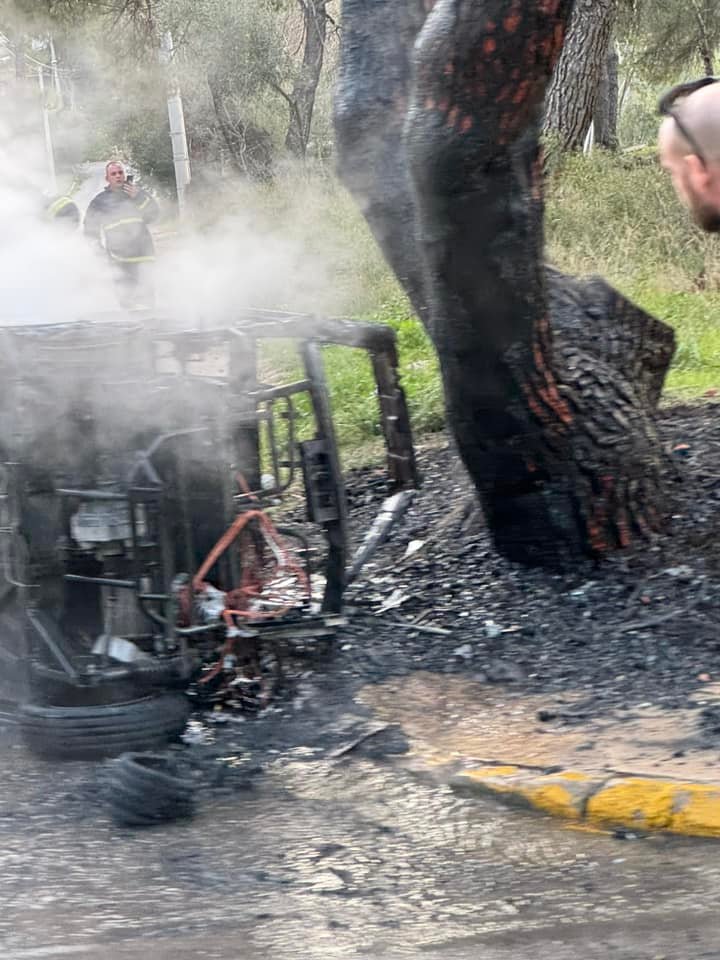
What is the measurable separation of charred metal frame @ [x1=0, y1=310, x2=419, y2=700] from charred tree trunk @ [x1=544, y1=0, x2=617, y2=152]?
35.7ft

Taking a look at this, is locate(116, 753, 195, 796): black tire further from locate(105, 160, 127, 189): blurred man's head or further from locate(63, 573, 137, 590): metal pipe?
locate(105, 160, 127, 189): blurred man's head

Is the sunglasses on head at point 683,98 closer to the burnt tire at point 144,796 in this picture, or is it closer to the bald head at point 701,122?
the bald head at point 701,122

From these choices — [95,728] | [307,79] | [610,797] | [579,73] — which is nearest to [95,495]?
[95,728]

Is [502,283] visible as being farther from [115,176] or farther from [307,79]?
[307,79]

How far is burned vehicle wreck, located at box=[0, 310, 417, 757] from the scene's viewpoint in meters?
4.82

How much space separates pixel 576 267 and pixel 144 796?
10.9 m

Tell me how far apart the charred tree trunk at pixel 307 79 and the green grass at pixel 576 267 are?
8.86 meters

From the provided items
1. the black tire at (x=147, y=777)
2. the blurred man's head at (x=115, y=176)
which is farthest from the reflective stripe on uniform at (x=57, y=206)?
the black tire at (x=147, y=777)

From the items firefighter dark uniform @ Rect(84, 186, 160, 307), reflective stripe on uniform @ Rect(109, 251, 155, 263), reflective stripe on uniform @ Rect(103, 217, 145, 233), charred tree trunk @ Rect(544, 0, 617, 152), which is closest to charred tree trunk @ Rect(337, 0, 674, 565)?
firefighter dark uniform @ Rect(84, 186, 160, 307)

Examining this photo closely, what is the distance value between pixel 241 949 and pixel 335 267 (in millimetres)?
11252

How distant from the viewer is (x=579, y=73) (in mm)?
16156

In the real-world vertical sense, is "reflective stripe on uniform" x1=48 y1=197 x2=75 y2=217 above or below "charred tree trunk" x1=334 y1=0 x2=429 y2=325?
above

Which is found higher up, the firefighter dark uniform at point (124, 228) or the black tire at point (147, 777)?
the firefighter dark uniform at point (124, 228)

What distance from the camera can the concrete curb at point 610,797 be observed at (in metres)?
4.16
